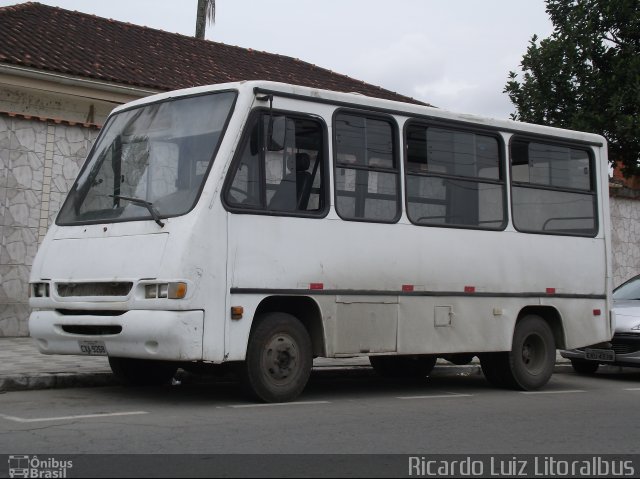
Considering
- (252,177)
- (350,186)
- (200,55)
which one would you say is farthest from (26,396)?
(200,55)

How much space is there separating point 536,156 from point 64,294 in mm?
5809

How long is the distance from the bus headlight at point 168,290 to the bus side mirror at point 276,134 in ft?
5.22

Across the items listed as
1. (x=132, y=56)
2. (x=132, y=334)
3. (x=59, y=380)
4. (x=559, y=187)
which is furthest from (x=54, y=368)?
(x=132, y=56)

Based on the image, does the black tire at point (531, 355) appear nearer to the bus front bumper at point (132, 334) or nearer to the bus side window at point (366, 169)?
the bus side window at point (366, 169)

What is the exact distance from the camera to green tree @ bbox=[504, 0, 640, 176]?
22031mm

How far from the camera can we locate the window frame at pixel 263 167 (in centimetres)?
914

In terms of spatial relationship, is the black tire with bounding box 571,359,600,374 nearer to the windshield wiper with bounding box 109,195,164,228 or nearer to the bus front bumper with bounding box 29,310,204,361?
the bus front bumper with bounding box 29,310,204,361

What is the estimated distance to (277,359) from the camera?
942 cm

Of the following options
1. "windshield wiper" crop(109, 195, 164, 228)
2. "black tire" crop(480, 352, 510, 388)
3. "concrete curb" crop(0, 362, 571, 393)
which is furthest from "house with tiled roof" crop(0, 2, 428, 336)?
"black tire" crop(480, 352, 510, 388)

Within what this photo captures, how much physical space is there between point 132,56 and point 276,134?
1257 cm

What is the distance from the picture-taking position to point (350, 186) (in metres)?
10.2

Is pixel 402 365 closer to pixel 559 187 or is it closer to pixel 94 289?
pixel 559 187

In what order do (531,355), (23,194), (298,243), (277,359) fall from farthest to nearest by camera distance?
(23,194), (531,355), (298,243), (277,359)

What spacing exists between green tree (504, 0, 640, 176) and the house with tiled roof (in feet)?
15.4
